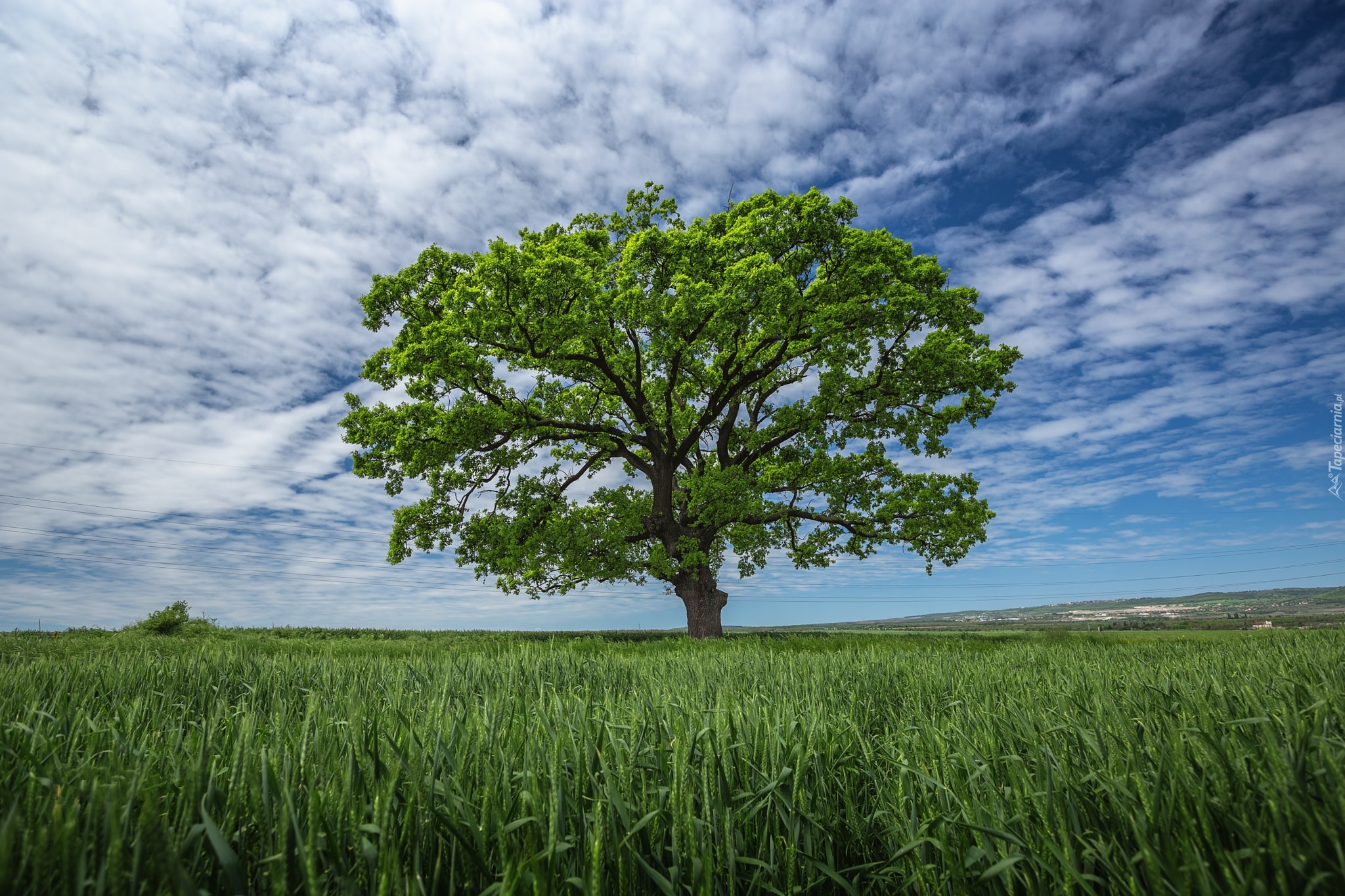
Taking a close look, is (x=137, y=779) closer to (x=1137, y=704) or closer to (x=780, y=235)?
(x=1137, y=704)

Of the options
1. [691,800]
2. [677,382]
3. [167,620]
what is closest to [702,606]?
[677,382]

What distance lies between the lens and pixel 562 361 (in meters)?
17.6

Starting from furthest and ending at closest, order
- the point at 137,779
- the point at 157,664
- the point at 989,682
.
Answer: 1. the point at 157,664
2. the point at 989,682
3. the point at 137,779

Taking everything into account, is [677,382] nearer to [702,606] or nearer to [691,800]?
[702,606]

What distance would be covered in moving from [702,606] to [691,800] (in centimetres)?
1893

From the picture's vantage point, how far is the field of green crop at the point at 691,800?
4.29ft

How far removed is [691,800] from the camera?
1.56 m

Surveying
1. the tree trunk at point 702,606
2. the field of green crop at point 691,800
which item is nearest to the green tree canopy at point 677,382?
the tree trunk at point 702,606

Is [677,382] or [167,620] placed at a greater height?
[677,382]

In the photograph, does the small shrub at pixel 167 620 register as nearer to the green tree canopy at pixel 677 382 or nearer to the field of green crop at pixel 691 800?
the green tree canopy at pixel 677 382

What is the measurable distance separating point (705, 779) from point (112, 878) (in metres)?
1.29

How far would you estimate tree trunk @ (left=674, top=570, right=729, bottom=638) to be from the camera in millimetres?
19906

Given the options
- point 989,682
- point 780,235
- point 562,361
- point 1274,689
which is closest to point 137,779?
point 989,682

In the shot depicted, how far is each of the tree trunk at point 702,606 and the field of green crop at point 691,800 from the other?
16.7 meters
